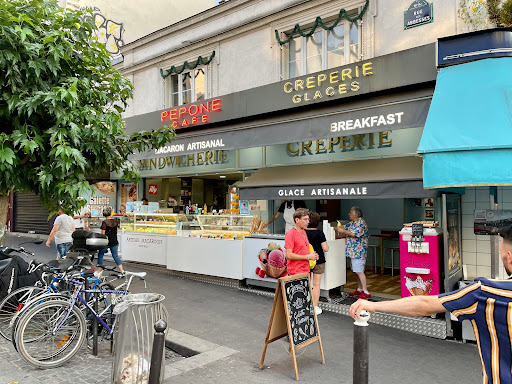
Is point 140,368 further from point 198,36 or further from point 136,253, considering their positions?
point 198,36

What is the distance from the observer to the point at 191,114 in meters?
9.77

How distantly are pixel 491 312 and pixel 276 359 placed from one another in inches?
134

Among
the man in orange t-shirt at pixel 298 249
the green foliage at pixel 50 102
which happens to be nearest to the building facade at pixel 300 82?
the man in orange t-shirt at pixel 298 249

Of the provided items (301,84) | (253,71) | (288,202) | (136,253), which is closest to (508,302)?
(301,84)

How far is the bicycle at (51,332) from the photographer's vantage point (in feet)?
14.3

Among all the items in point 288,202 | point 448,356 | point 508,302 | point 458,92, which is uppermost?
point 458,92

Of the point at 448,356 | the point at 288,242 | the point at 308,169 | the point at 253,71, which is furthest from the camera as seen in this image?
the point at 253,71

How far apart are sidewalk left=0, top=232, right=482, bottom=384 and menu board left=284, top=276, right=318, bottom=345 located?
0.40 metres

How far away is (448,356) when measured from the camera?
4.91 m

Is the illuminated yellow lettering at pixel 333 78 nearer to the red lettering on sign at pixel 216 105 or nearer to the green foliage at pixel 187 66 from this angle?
the red lettering on sign at pixel 216 105

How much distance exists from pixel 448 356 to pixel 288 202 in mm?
4914

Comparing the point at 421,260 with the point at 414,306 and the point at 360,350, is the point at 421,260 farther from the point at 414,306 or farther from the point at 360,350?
the point at 414,306

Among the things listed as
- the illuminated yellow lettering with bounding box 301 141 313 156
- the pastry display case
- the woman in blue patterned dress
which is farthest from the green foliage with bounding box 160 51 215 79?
the woman in blue patterned dress

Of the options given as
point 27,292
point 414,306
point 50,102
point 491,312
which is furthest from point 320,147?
point 491,312
